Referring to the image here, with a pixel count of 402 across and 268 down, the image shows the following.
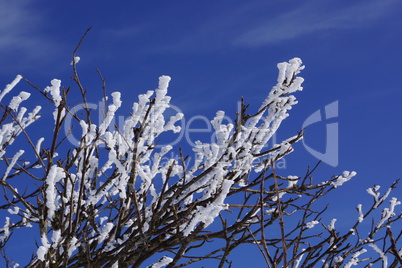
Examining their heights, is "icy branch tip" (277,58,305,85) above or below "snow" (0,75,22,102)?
below

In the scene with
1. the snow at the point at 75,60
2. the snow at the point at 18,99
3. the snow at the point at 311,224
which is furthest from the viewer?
the snow at the point at 18,99

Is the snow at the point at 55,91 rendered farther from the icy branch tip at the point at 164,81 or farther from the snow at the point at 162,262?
the snow at the point at 162,262

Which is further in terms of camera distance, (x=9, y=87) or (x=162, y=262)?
(x=9, y=87)

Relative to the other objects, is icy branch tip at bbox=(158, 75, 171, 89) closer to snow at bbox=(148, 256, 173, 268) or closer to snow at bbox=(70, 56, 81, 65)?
snow at bbox=(70, 56, 81, 65)

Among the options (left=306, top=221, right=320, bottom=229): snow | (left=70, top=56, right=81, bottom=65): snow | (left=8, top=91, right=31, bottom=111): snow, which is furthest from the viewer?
(left=8, top=91, right=31, bottom=111): snow

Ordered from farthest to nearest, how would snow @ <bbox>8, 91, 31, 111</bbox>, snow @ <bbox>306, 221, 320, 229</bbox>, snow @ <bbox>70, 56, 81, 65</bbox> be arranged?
snow @ <bbox>8, 91, 31, 111</bbox> < snow @ <bbox>306, 221, 320, 229</bbox> < snow @ <bbox>70, 56, 81, 65</bbox>

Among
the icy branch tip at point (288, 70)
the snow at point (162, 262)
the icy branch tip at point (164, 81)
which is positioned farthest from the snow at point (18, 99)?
the icy branch tip at point (288, 70)

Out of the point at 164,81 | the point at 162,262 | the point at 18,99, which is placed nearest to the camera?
the point at 164,81

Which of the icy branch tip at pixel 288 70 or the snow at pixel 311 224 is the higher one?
the icy branch tip at pixel 288 70

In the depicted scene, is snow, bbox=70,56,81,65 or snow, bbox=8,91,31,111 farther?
snow, bbox=8,91,31,111

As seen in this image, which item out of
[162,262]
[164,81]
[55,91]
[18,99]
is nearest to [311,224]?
[162,262]

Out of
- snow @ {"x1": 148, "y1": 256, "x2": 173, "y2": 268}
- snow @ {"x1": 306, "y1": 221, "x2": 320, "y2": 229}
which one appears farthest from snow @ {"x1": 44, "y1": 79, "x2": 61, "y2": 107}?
snow @ {"x1": 306, "y1": 221, "x2": 320, "y2": 229}

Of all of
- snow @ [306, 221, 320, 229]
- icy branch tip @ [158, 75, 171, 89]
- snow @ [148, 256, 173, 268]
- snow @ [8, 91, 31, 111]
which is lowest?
snow @ [148, 256, 173, 268]

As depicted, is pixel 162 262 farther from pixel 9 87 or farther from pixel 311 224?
pixel 9 87
